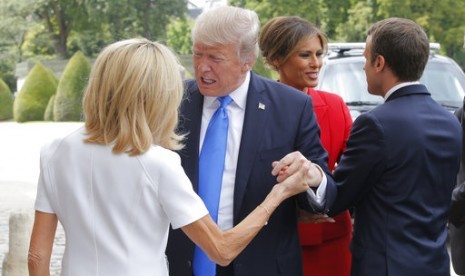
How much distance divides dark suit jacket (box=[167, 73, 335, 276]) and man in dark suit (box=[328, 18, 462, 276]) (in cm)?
18

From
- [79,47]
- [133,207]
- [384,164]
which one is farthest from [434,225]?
[79,47]

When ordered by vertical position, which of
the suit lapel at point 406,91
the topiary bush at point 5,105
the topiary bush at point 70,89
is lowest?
the topiary bush at point 5,105

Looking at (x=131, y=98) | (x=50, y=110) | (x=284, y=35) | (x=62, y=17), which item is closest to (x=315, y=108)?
(x=284, y=35)

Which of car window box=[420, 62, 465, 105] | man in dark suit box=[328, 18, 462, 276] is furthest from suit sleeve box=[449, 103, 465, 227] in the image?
car window box=[420, 62, 465, 105]

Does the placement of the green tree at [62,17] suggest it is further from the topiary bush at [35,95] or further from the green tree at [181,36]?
the topiary bush at [35,95]

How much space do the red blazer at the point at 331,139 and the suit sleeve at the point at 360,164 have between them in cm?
47

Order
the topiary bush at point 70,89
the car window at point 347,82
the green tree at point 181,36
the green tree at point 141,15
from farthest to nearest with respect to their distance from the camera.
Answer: the green tree at point 181,36
the green tree at point 141,15
the topiary bush at point 70,89
the car window at point 347,82

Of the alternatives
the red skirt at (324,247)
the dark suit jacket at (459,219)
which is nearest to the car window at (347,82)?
the dark suit jacket at (459,219)

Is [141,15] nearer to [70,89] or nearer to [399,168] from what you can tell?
[70,89]

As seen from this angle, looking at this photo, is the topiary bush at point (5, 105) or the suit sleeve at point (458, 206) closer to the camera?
the suit sleeve at point (458, 206)

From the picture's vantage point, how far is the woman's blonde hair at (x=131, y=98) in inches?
117

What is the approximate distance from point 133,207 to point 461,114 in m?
2.16

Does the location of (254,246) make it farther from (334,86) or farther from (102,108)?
(334,86)

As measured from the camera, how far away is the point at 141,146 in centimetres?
298
